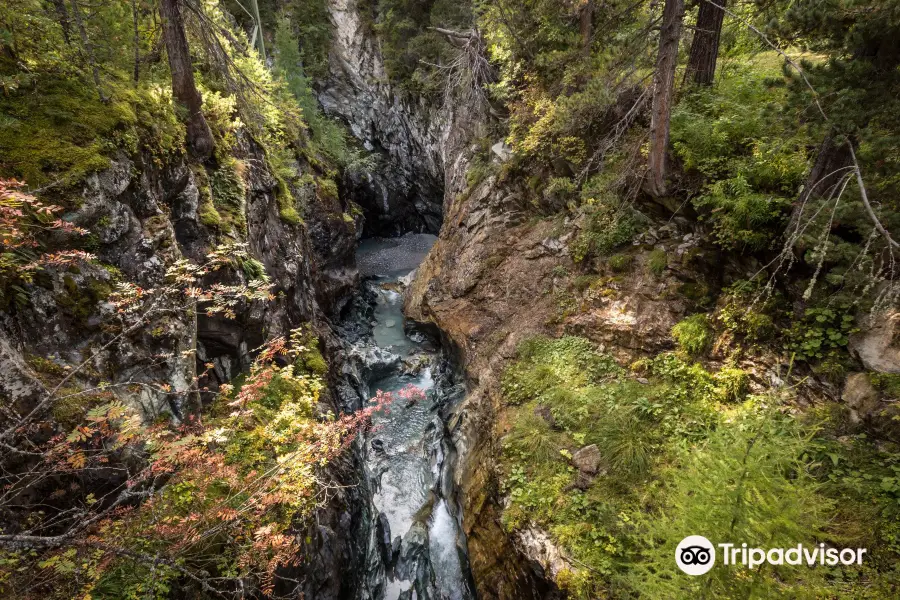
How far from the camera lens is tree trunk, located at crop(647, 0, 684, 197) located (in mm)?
5770

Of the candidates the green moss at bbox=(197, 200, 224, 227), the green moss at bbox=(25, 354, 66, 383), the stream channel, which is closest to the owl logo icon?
the stream channel

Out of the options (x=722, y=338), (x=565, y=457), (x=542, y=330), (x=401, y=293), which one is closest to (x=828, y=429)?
(x=722, y=338)

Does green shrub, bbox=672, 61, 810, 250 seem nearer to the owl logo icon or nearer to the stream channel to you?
the owl logo icon

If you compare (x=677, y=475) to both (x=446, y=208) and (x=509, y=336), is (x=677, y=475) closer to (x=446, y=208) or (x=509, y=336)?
(x=509, y=336)

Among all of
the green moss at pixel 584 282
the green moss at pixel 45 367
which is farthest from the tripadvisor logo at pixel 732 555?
the green moss at pixel 45 367

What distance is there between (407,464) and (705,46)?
36.2 feet

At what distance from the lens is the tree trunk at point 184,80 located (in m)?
6.73

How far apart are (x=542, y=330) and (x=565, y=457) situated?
3354 millimetres

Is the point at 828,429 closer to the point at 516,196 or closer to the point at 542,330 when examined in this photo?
the point at 542,330

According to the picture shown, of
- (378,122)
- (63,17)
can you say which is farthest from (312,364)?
(378,122)

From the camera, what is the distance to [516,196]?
11.7 meters

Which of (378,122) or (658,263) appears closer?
(658,263)

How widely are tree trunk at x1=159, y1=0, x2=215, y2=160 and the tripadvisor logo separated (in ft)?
32.2

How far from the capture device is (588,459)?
5.57 meters
